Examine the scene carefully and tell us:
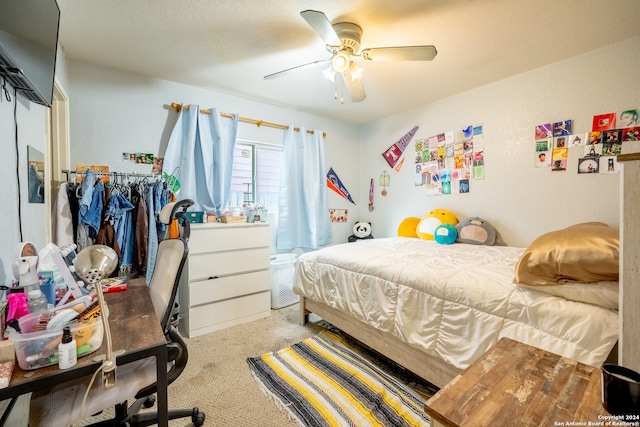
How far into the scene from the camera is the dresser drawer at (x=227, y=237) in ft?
7.80

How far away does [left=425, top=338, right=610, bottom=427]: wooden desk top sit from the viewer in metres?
0.66

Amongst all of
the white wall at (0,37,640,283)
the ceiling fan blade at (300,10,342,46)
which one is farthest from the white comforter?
the ceiling fan blade at (300,10,342,46)

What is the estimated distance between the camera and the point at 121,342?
0.88m

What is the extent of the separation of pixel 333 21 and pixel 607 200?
242cm

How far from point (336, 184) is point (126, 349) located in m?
3.26

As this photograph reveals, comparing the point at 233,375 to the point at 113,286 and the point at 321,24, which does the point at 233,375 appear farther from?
the point at 321,24

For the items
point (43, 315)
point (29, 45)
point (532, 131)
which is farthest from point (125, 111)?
point (532, 131)

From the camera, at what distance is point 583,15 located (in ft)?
5.60

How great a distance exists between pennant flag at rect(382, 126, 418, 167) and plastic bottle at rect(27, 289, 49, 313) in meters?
3.44

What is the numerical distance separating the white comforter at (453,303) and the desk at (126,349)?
126 cm

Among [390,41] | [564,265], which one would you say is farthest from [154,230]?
[564,265]

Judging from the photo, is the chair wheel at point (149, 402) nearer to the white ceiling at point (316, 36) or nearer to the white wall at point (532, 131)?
the white ceiling at point (316, 36)

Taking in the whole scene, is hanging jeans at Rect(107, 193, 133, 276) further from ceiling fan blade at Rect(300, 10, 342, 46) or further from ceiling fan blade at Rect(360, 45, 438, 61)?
ceiling fan blade at Rect(360, 45, 438, 61)

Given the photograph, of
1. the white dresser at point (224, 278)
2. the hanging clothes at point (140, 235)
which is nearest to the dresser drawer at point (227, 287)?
the white dresser at point (224, 278)
